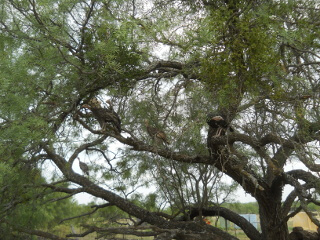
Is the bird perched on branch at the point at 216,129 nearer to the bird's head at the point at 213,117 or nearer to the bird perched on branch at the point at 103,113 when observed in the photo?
the bird's head at the point at 213,117

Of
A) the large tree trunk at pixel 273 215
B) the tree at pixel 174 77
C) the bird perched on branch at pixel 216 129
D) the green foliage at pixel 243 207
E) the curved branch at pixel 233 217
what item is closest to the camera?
the tree at pixel 174 77

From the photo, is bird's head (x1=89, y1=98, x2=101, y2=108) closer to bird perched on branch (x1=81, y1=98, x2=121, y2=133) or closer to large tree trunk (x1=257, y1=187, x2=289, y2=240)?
bird perched on branch (x1=81, y1=98, x2=121, y2=133)

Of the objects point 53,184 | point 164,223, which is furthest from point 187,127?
point 53,184

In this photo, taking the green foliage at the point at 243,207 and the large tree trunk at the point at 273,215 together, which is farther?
the green foliage at the point at 243,207

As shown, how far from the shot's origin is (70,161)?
191 inches

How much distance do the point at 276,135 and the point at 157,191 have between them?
9.28ft

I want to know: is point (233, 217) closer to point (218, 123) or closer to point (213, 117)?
point (218, 123)

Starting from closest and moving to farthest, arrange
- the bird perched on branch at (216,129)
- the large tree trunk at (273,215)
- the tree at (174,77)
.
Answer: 1. the tree at (174,77)
2. the bird perched on branch at (216,129)
3. the large tree trunk at (273,215)

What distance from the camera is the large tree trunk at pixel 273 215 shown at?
15.3 feet

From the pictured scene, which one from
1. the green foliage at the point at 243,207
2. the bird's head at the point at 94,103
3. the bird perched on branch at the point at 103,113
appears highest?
the bird's head at the point at 94,103

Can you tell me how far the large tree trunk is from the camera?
465 centimetres

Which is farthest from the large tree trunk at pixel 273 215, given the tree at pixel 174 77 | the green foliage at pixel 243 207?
the green foliage at pixel 243 207

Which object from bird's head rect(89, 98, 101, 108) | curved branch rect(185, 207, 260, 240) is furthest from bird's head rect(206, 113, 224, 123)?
curved branch rect(185, 207, 260, 240)

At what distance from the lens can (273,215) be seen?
15.4 feet
